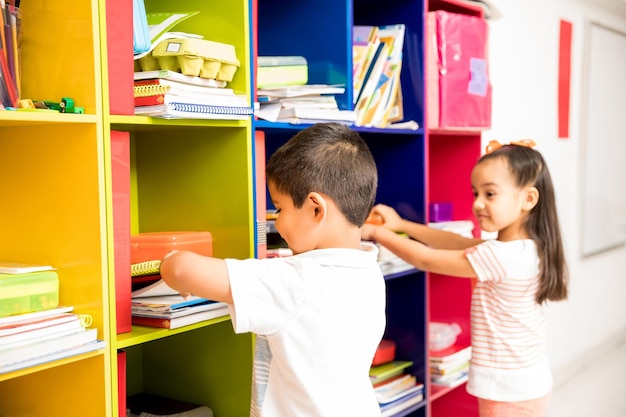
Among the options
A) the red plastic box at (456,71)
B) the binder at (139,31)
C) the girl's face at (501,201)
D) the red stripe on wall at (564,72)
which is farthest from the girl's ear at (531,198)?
the red stripe on wall at (564,72)

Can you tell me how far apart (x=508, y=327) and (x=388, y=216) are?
469 millimetres

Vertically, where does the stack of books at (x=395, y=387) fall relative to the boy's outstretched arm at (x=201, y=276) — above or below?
below

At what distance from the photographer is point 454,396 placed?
8.31 ft

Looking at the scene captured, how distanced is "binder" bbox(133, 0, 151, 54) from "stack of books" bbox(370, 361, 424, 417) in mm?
1206

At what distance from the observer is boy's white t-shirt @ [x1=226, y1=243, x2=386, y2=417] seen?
1222 millimetres

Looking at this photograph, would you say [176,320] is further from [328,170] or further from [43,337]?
[328,170]

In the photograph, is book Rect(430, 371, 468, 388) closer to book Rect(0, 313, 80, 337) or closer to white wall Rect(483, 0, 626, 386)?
white wall Rect(483, 0, 626, 386)

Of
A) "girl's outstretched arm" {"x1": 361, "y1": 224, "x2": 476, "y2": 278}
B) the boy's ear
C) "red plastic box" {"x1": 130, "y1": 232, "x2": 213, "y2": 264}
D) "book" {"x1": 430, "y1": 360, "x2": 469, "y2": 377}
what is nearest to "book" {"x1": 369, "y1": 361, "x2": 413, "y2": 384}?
"book" {"x1": 430, "y1": 360, "x2": 469, "y2": 377}

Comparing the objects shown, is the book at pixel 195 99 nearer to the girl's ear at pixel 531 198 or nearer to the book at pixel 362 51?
the book at pixel 362 51

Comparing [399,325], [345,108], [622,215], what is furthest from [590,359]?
[345,108]

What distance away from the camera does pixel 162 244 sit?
1.49 meters

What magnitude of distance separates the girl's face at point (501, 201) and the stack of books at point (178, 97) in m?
0.89

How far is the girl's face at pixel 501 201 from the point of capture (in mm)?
2049

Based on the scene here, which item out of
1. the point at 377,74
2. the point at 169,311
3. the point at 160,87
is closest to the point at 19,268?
the point at 169,311
